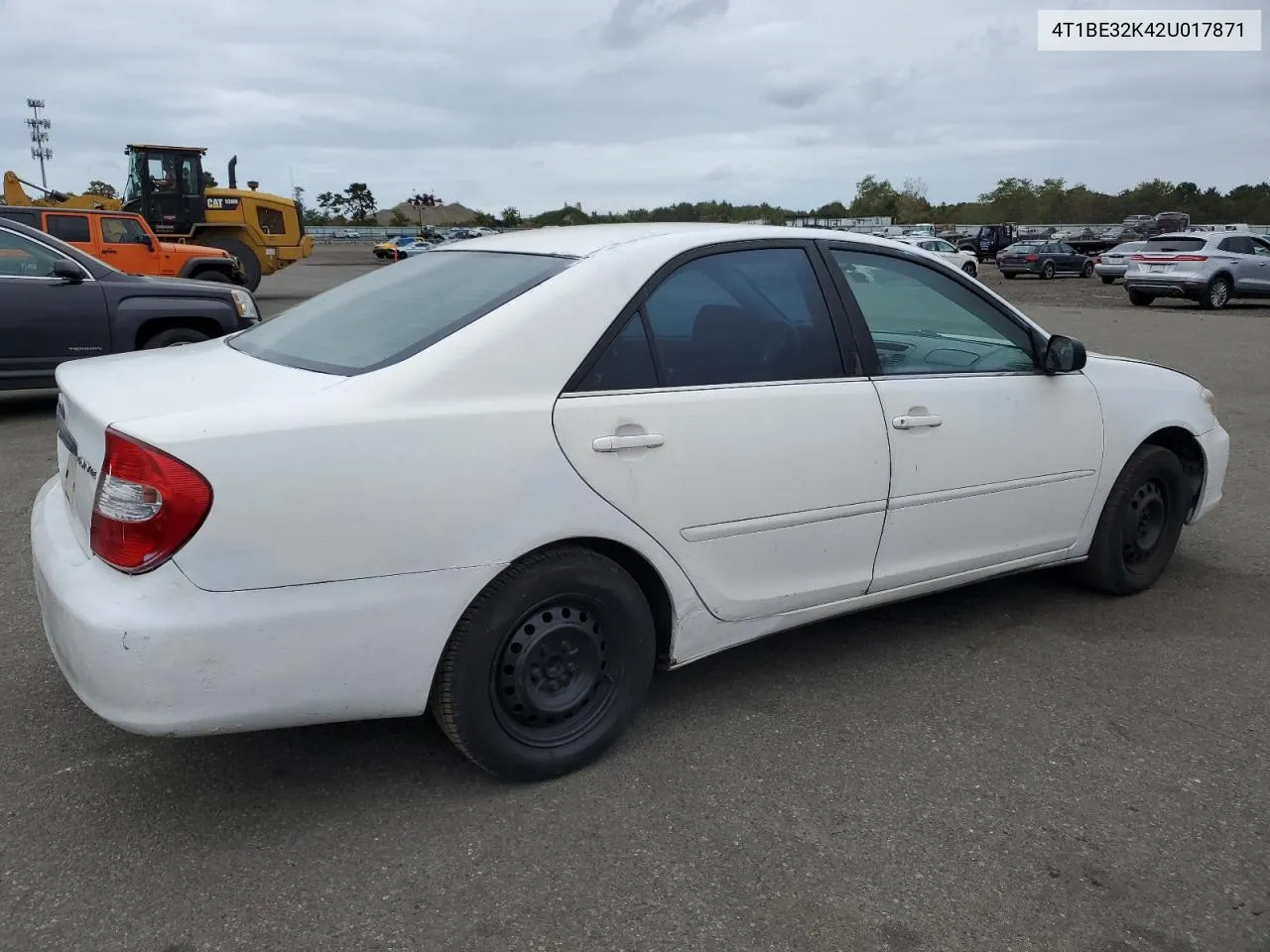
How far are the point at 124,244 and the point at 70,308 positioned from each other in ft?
28.4

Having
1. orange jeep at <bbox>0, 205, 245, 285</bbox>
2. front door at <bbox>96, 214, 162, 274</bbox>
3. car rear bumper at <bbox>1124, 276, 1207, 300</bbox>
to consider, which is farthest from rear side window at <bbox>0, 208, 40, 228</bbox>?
car rear bumper at <bbox>1124, 276, 1207, 300</bbox>

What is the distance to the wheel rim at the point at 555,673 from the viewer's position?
2871 millimetres

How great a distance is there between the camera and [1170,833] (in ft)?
9.17

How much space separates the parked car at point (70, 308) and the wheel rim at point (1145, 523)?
275 inches

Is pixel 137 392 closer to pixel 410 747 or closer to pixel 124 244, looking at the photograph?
pixel 410 747

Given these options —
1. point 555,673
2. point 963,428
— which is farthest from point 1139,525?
point 555,673

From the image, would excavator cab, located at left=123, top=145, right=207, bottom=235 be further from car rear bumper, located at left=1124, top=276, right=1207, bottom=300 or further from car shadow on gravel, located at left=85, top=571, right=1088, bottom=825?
car shadow on gravel, located at left=85, top=571, right=1088, bottom=825

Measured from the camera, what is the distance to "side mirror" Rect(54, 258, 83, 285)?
8508mm

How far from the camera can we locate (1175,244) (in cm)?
2158

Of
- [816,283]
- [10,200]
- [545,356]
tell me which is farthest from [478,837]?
[10,200]

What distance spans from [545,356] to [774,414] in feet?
2.54

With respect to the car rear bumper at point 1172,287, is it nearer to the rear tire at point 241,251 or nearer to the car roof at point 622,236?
the rear tire at point 241,251

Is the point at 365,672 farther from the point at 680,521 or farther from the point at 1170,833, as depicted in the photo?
the point at 1170,833

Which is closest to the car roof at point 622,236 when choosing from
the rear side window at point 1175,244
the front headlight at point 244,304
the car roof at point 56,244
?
the front headlight at point 244,304
